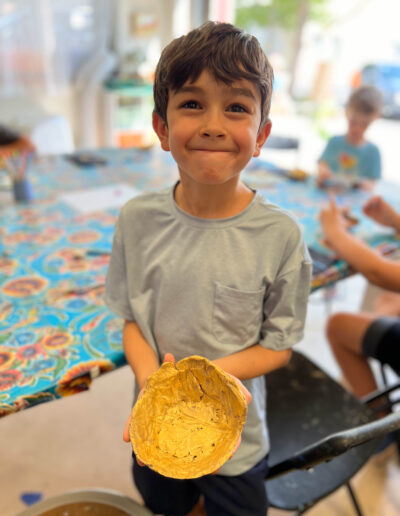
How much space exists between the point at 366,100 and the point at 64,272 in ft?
5.00

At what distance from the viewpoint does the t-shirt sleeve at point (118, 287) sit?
2.53 ft

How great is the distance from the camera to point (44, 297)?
3.06 feet

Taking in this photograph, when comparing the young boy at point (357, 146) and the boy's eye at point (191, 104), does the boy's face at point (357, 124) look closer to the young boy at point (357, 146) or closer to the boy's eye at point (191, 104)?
the young boy at point (357, 146)

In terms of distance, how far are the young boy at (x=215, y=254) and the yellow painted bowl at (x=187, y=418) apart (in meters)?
0.04

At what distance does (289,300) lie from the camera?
691 millimetres

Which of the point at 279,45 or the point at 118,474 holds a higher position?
the point at 279,45

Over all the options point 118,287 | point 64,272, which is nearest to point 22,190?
point 64,272

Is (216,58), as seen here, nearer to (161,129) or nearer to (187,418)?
(161,129)

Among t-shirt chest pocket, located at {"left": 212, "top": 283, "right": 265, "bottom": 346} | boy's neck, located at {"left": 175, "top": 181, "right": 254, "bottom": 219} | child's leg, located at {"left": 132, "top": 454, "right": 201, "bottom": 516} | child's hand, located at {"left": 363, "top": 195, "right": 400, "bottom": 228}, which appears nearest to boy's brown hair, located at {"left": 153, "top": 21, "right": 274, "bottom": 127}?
boy's neck, located at {"left": 175, "top": 181, "right": 254, "bottom": 219}

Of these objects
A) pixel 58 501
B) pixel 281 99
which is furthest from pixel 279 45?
pixel 58 501

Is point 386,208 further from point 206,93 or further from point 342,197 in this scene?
point 206,93

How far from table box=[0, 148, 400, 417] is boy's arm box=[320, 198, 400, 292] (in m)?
0.04

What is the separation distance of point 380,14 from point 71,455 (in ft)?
13.9

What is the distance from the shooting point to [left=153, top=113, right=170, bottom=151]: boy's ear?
668 millimetres
